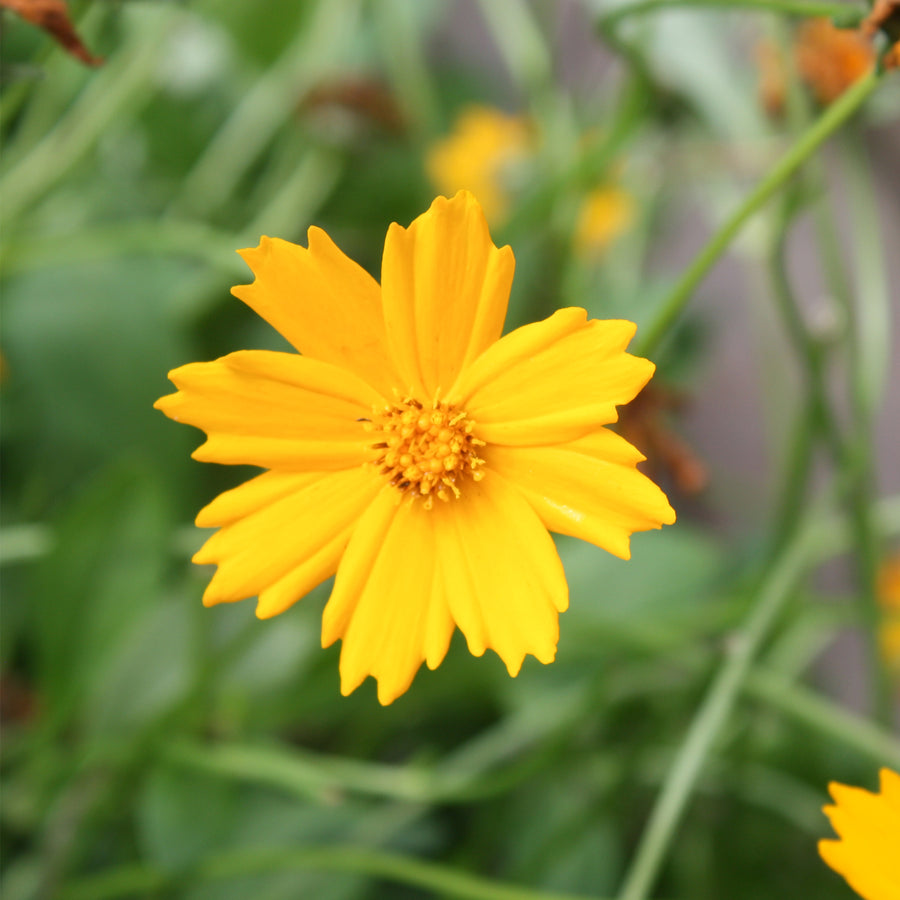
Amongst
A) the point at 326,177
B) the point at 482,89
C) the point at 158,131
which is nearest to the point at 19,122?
the point at 158,131

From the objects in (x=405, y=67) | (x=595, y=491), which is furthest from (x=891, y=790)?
(x=405, y=67)

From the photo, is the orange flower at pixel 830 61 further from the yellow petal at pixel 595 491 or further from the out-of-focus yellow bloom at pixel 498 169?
the yellow petal at pixel 595 491

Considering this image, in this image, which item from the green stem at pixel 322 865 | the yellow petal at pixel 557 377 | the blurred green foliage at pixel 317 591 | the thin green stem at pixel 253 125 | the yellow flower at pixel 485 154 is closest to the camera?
the yellow petal at pixel 557 377

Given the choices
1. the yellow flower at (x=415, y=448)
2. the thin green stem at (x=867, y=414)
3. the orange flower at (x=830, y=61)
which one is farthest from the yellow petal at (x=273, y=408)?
the orange flower at (x=830, y=61)

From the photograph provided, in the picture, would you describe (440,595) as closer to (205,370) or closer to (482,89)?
(205,370)

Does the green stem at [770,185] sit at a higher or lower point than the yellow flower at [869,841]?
higher

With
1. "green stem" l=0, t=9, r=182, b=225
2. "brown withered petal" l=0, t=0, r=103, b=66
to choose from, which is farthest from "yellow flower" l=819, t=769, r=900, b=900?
"green stem" l=0, t=9, r=182, b=225

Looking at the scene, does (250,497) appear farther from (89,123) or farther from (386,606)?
(89,123)
